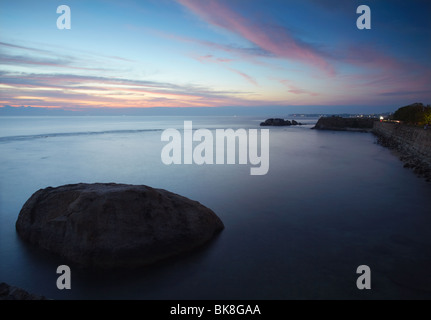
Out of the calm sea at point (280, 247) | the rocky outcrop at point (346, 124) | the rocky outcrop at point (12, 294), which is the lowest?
the calm sea at point (280, 247)

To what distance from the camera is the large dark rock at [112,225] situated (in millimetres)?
7047

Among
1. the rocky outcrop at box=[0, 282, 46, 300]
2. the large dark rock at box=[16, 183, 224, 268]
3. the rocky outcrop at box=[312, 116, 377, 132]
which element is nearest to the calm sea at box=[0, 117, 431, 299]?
the large dark rock at box=[16, 183, 224, 268]

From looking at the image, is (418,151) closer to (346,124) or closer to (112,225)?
(112,225)

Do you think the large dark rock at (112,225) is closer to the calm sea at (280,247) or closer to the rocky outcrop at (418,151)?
the calm sea at (280,247)

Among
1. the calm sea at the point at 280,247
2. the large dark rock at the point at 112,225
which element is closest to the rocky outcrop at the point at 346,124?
the calm sea at the point at 280,247

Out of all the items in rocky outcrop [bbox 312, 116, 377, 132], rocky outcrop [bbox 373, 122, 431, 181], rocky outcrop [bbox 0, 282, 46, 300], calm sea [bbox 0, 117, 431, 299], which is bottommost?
calm sea [bbox 0, 117, 431, 299]

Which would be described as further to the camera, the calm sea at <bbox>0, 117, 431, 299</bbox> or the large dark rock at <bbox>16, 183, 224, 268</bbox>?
the large dark rock at <bbox>16, 183, 224, 268</bbox>

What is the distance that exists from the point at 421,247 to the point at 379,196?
6552 millimetres

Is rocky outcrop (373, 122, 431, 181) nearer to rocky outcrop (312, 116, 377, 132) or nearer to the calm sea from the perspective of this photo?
the calm sea

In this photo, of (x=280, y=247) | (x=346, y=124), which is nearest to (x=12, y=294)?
(x=280, y=247)

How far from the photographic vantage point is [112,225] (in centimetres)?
723

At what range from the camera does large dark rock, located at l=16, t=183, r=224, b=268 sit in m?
7.05
